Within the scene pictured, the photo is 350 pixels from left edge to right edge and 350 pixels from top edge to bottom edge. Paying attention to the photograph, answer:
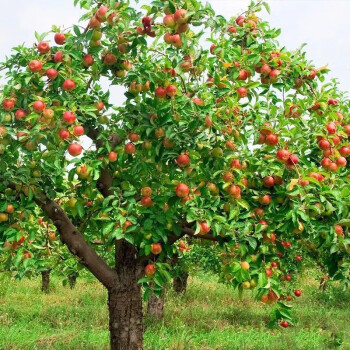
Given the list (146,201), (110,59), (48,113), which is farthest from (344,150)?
(48,113)

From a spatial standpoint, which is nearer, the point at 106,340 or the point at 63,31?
the point at 63,31

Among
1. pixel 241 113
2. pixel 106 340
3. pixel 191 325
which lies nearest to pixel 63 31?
pixel 241 113

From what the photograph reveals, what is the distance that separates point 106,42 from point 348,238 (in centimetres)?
280

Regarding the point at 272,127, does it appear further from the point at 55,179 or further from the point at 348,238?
the point at 55,179

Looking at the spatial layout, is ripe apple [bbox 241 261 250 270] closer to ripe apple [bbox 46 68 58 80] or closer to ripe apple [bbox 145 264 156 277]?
ripe apple [bbox 145 264 156 277]

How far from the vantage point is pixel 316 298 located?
1509cm

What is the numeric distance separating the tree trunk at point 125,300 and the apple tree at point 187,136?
2.56 ft

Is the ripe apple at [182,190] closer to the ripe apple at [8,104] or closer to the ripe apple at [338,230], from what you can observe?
the ripe apple at [338,230]

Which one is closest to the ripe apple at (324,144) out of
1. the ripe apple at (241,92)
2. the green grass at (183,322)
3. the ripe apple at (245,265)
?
the ripe apple at (241,92)

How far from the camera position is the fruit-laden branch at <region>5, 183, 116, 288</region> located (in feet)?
16.9

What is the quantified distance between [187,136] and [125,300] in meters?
2.39

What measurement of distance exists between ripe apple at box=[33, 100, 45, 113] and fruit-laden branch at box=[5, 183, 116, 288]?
1.19 metres

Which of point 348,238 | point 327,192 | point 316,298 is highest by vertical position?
point 327,192

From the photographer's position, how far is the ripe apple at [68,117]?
13.2 feet
